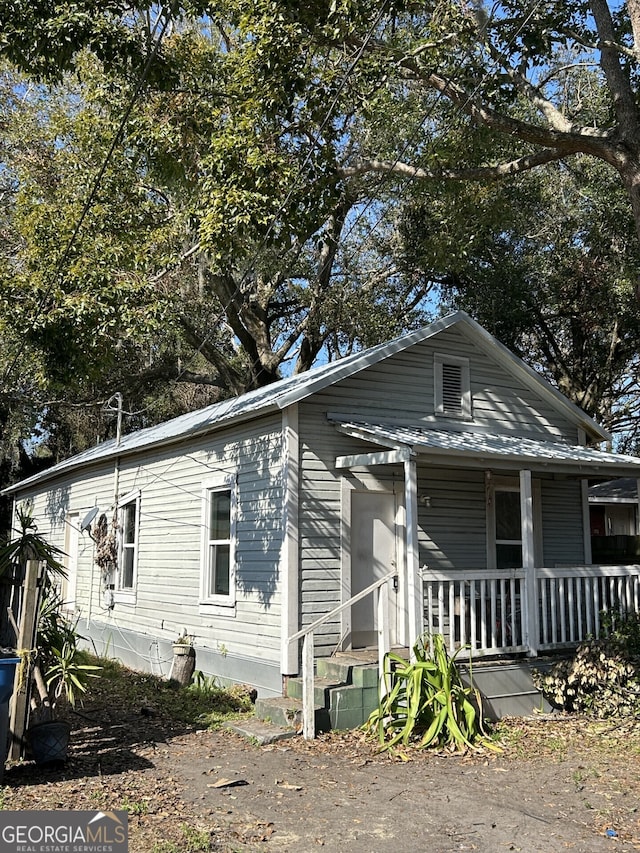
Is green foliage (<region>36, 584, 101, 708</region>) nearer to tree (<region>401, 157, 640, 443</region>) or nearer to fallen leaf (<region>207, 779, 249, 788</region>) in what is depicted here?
fallen leaf (<region>207, 779, 249, 788</region>)

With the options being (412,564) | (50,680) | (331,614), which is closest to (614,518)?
(412,564)

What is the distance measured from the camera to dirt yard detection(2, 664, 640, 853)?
5.84 metres

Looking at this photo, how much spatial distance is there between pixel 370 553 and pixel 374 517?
51 cm

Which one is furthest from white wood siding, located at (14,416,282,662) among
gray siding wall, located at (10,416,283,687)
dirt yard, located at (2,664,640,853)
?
dirt yard, located at (2,664,640,853)

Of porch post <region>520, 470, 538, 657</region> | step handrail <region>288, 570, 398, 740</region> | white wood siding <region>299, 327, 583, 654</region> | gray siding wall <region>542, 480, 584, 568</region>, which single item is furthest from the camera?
gray siding wall <region>542, 480, 584, 568</region>

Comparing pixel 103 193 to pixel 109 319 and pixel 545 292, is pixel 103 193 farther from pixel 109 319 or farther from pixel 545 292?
pixel 545 292

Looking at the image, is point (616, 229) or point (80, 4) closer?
point (80, 4)

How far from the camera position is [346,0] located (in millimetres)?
8961

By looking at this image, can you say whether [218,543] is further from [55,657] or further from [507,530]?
[507,530]

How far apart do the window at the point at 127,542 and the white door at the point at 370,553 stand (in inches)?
224

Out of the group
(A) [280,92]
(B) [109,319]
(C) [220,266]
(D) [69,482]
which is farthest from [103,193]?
(D) [69,482]

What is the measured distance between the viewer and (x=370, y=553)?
1105 cm

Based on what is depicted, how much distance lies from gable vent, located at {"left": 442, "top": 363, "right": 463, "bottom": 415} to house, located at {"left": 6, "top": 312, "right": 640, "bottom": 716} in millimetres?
25

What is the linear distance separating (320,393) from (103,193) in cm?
667
